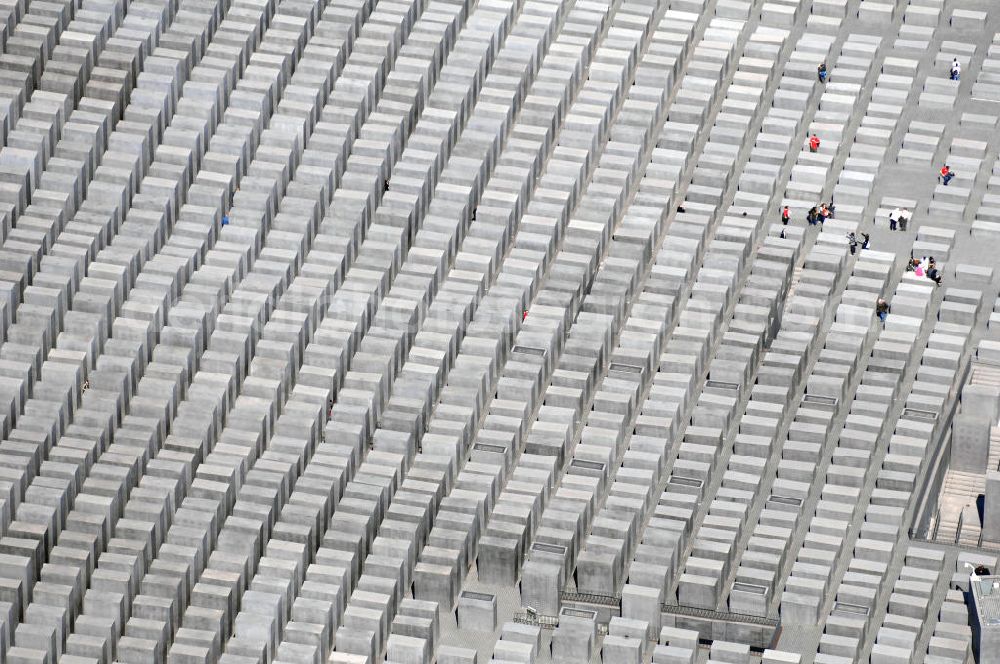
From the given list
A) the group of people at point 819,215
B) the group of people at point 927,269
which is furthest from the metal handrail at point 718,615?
the group of people at point 819,215

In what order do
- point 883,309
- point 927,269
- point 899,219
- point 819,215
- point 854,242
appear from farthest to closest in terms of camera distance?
point 819,215 < point 899,219 < point 854,242 < point 927,269 < point 883,309

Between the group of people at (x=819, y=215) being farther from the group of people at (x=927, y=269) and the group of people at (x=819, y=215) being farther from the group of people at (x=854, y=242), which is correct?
the group of people at (x=927, y=269)

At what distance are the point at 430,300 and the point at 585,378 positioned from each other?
997 cm

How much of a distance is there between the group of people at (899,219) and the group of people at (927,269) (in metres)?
3.09

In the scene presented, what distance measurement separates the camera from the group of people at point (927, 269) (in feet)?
543

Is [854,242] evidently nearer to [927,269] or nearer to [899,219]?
[899,219]

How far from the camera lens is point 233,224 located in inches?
6531

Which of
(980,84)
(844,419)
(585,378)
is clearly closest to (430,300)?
(585,378)

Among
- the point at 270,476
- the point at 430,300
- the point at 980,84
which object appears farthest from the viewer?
the point at 980,84

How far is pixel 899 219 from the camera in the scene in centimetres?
16838

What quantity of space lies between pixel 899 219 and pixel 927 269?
3.92 metres

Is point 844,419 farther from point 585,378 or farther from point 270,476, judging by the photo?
point 270,476

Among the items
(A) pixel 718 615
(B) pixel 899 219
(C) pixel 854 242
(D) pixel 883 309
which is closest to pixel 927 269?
(B) pixel 899 219

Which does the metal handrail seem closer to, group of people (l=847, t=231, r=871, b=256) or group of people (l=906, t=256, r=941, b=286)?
group of people (l=906, t=256, r=941, b=286)
